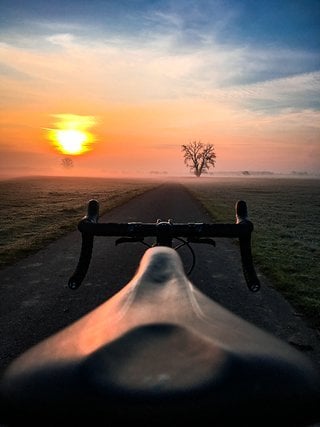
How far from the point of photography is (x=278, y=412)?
88cm

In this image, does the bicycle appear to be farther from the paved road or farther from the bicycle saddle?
the paved road

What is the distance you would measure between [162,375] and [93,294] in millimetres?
5784

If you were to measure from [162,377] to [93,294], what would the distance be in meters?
5.79

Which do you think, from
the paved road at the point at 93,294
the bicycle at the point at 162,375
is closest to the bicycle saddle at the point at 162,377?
the bicycle at the point at 162,375

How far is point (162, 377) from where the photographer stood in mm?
890

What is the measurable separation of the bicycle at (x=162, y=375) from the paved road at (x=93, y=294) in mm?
3621

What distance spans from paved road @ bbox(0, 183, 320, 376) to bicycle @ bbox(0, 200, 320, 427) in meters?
3.62

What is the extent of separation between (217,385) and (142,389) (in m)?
0.20

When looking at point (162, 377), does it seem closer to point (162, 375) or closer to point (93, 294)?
point (162, 375)

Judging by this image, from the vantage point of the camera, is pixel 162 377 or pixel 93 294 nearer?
pixel 162 377

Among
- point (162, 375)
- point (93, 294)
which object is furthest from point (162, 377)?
point (93, 294)

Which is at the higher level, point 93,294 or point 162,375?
point 162,375

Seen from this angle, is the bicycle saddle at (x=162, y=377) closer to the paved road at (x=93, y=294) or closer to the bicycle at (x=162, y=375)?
the bicycle at (x=162, y=375)

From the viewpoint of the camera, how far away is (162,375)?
896mm
